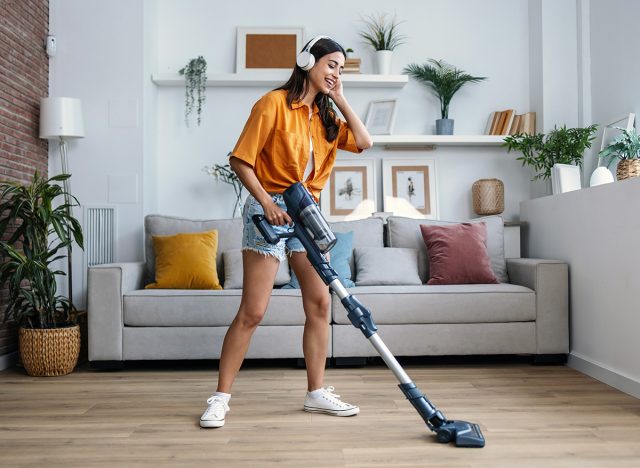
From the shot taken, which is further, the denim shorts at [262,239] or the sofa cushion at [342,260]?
the sofa cushion at [342,260]

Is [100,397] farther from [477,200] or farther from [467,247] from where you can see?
[477,200]

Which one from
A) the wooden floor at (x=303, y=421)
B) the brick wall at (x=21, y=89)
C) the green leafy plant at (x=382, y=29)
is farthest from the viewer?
the green leafy plant at (x=382, y=29)

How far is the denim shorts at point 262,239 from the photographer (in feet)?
7.60

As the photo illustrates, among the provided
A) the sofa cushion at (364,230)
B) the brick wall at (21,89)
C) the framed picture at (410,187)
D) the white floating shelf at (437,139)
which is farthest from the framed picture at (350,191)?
the brick wall at (21,89)

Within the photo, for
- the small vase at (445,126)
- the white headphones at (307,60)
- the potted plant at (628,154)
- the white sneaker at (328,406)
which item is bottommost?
the white sneaker at (328,406)

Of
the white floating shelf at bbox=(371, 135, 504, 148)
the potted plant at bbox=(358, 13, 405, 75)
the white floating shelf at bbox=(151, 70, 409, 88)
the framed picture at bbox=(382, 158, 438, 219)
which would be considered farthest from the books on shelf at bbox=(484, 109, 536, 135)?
the potted plant at bbox=(358, 13, 405, 75)

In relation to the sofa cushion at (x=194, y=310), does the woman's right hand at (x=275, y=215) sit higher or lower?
higher

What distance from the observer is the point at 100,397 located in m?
2.84

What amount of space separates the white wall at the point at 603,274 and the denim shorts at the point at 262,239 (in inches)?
60.4

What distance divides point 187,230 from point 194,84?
1.10 m

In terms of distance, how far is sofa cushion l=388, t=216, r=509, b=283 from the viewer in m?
Answer: 3.99

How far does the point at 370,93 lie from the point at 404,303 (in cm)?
177

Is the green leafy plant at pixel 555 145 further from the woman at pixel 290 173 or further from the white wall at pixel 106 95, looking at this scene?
the white wall at pixel 106 95

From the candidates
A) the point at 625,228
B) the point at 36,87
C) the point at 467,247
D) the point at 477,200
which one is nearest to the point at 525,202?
the point at 477,200
